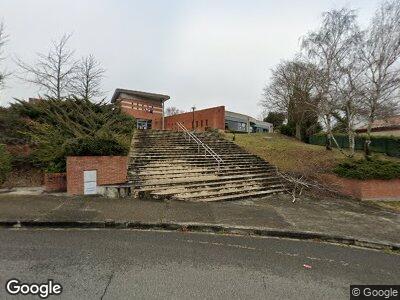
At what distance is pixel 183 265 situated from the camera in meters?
5.09

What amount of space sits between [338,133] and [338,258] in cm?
2777

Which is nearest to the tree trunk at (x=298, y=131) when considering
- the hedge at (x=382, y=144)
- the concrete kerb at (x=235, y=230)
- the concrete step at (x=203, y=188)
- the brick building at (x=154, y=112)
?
the hedge at (x=382, y=144)

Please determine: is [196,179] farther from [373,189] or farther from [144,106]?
[144,106]

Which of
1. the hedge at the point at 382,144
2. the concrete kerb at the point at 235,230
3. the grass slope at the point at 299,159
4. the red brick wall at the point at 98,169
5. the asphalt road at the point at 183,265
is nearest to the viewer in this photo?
the asphalt road at the point at 183,265

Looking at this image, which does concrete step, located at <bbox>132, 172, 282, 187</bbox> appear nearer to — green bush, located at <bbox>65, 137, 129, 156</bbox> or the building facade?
green bush, located at <bbox>65, 137, 129, 156</bbox>

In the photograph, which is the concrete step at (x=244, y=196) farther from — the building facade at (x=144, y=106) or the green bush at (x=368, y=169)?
the building facade at (x=144, y=106)

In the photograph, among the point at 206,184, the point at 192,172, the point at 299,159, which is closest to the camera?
the point at 206,184

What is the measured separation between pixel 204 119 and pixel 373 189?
75.8ft

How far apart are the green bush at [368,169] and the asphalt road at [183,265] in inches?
290

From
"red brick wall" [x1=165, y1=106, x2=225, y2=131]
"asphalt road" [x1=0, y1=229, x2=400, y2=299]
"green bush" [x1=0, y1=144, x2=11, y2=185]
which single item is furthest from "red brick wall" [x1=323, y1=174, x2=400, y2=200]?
"red brick wall" [x1=165, y1=106, x2=225, y2=131]

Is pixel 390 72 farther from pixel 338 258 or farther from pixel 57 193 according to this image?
pixel 57 193

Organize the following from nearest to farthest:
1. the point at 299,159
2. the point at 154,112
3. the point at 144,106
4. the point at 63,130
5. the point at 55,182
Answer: the point at 55,182 < the point at 63,130 < the point at 299,159 < the point at 144,106 < the point at 154,112

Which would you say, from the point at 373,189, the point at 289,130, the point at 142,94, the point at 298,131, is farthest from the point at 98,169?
the point at 289,130

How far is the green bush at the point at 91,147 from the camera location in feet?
34.6
